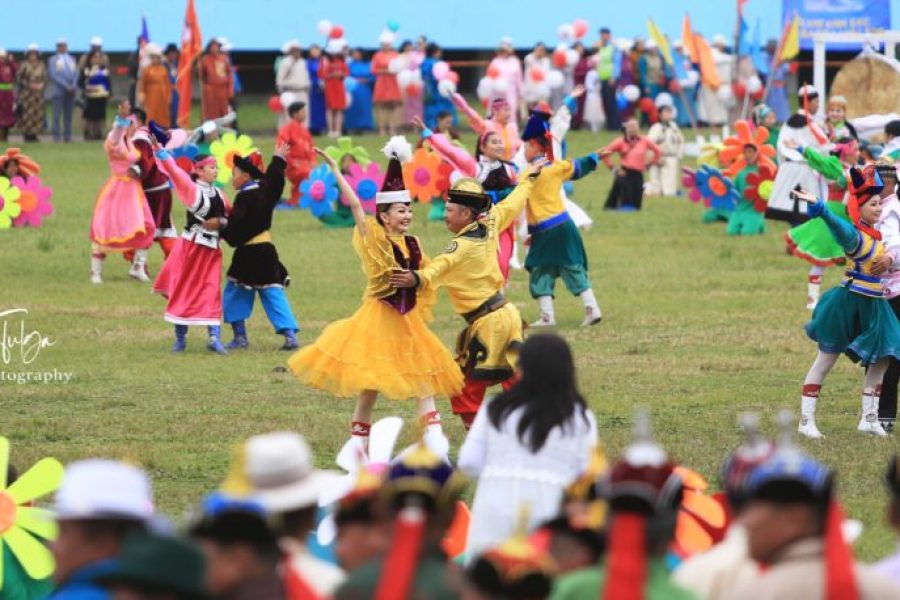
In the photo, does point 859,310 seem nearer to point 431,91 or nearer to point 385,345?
point 385,345

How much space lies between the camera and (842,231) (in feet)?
34.6

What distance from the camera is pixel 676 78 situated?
36.6 meters

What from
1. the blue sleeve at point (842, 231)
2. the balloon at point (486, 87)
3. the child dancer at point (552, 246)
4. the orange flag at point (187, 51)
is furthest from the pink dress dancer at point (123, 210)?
→ the balloon at point (486, 87)

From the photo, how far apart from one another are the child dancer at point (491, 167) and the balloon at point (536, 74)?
20.1 meters

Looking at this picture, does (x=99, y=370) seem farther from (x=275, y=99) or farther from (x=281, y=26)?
(x=281, y=26)

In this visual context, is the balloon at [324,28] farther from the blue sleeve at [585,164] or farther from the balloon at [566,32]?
the blue sleeve at [585,164]

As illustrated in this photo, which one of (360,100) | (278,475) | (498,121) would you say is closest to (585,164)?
(498,121)

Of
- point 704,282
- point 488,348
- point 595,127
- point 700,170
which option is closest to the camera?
point 488,348

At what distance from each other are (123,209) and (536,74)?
18959mm

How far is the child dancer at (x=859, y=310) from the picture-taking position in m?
10.8

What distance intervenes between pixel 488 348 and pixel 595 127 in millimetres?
29440

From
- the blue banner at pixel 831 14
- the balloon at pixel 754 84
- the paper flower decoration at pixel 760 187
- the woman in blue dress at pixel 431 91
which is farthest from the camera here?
the blue banner at pixel 831 14

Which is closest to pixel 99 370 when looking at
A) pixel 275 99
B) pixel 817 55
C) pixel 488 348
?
pixel 488 348

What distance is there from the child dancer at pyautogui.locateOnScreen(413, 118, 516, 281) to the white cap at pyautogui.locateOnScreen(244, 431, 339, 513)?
9225mm
